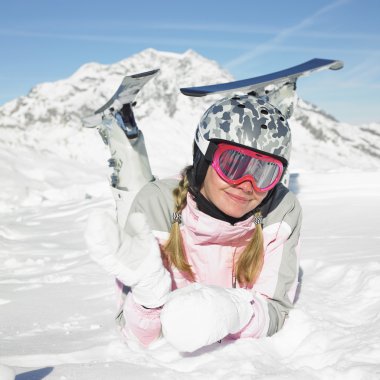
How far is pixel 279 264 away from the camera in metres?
2.14

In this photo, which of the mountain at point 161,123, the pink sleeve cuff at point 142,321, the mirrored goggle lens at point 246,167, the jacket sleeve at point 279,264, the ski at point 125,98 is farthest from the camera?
the mountain at point 161,123

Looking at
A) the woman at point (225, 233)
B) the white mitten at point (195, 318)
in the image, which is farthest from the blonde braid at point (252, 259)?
the white mitten at point (195, 318)

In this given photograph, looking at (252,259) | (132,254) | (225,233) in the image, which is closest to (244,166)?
(225,233)

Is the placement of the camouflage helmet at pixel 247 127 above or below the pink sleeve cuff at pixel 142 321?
above

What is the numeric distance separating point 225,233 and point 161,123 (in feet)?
126

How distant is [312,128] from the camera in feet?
176

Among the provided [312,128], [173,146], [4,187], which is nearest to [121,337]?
[4,187]

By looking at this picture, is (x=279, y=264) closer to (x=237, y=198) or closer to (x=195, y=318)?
(x=237, y=198)

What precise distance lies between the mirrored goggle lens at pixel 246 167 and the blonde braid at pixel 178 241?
0.97 feet

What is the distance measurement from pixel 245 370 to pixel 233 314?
0.21 m

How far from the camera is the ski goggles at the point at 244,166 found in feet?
6.42

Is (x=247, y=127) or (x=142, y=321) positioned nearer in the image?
(x=142, y=321)

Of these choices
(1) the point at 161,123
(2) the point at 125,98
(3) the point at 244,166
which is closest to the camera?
(3) the point at 244,166

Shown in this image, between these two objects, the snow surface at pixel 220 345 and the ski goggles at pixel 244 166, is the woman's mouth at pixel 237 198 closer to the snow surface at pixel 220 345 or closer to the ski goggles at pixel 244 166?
the ski goggles at pixel 244 166
